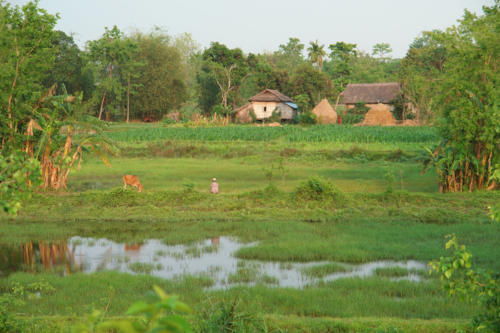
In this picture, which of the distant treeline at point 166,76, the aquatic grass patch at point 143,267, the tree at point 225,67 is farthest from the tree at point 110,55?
the aquatic grass patch at point 143,267

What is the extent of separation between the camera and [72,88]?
45.3 m

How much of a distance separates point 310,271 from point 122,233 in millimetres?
4934


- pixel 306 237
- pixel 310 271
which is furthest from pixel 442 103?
pixel 310 271

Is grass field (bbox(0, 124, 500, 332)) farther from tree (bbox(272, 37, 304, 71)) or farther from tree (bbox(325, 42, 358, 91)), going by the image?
tree (bbox(272, 37, 304, 71))

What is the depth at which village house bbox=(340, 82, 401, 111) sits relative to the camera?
52944 millimetres

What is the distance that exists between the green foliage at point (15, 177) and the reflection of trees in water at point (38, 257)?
17.5 feet

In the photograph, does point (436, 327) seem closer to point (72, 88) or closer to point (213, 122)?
point (213, 122)

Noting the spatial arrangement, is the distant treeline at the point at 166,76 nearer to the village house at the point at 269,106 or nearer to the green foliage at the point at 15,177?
the village house at the point at 269,106

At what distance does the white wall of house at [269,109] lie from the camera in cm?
5066

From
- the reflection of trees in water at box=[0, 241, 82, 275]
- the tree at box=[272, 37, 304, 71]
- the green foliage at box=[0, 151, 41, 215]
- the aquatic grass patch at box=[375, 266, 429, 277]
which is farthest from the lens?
the tree at box=[272, 37, 304, 71]

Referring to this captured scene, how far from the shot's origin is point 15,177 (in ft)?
11.1

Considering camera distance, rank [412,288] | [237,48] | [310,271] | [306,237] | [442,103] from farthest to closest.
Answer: [237,48] < [442,103] < [306,237] < [310,271] < [412,288]

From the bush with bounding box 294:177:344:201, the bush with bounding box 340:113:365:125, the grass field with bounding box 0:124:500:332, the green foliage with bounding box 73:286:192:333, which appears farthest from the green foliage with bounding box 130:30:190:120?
the green foliage with bounding box 73:286:192:333

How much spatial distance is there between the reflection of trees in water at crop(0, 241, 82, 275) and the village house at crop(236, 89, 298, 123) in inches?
1612
